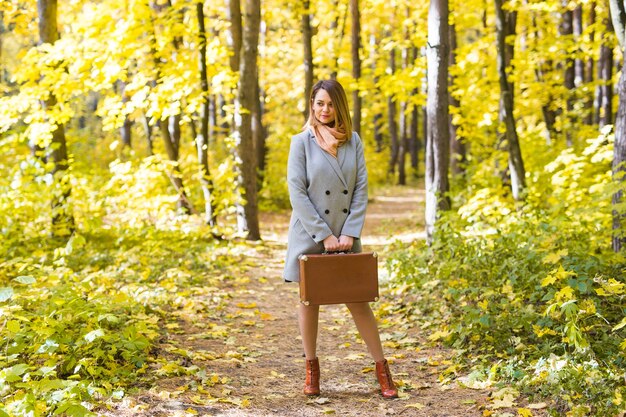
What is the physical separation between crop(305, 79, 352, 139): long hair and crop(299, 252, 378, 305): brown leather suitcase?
90cm

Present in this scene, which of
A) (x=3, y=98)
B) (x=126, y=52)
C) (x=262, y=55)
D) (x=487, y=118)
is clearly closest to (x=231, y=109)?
(x=126, y=52)

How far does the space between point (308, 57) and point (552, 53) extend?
5.97 meters

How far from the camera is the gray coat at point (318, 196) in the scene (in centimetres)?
417

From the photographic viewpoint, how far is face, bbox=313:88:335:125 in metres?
4.25

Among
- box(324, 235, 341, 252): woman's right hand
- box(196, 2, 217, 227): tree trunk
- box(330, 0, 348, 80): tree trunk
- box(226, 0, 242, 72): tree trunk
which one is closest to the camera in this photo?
box(324, 235, 341, 252): woman's right hand

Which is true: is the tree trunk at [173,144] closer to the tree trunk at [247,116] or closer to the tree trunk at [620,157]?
the tree trunk at [247,116]

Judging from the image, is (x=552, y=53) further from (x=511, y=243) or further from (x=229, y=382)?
(x=229, y=382)

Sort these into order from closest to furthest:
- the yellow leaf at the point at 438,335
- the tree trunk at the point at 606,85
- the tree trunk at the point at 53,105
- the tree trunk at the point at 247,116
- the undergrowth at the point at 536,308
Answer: the undergrowth at the point at 536,308 < the yellow leaf at the point at 438,335 < the tree trunk at the point at 53,105 < the tree trunk at the point at 247,116 < the tree trunk at the point at 606,85

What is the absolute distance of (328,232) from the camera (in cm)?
411

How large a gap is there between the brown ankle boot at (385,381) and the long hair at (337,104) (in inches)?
64.5

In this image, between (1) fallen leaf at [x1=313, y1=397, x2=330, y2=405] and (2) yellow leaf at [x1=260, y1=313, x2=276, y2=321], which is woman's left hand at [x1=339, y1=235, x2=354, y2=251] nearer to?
(1) fallen leaf at [x1=313, y1=397, x2=330, y2=405]

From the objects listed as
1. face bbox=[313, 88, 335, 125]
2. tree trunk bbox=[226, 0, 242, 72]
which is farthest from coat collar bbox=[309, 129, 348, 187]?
tree trunk bbox=[226, 0, 242, 72]

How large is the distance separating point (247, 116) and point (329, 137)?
286 inches

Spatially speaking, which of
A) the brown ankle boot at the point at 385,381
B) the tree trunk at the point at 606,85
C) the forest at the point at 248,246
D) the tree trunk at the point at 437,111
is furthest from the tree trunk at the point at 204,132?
the tree trunk at the point at 606,85
